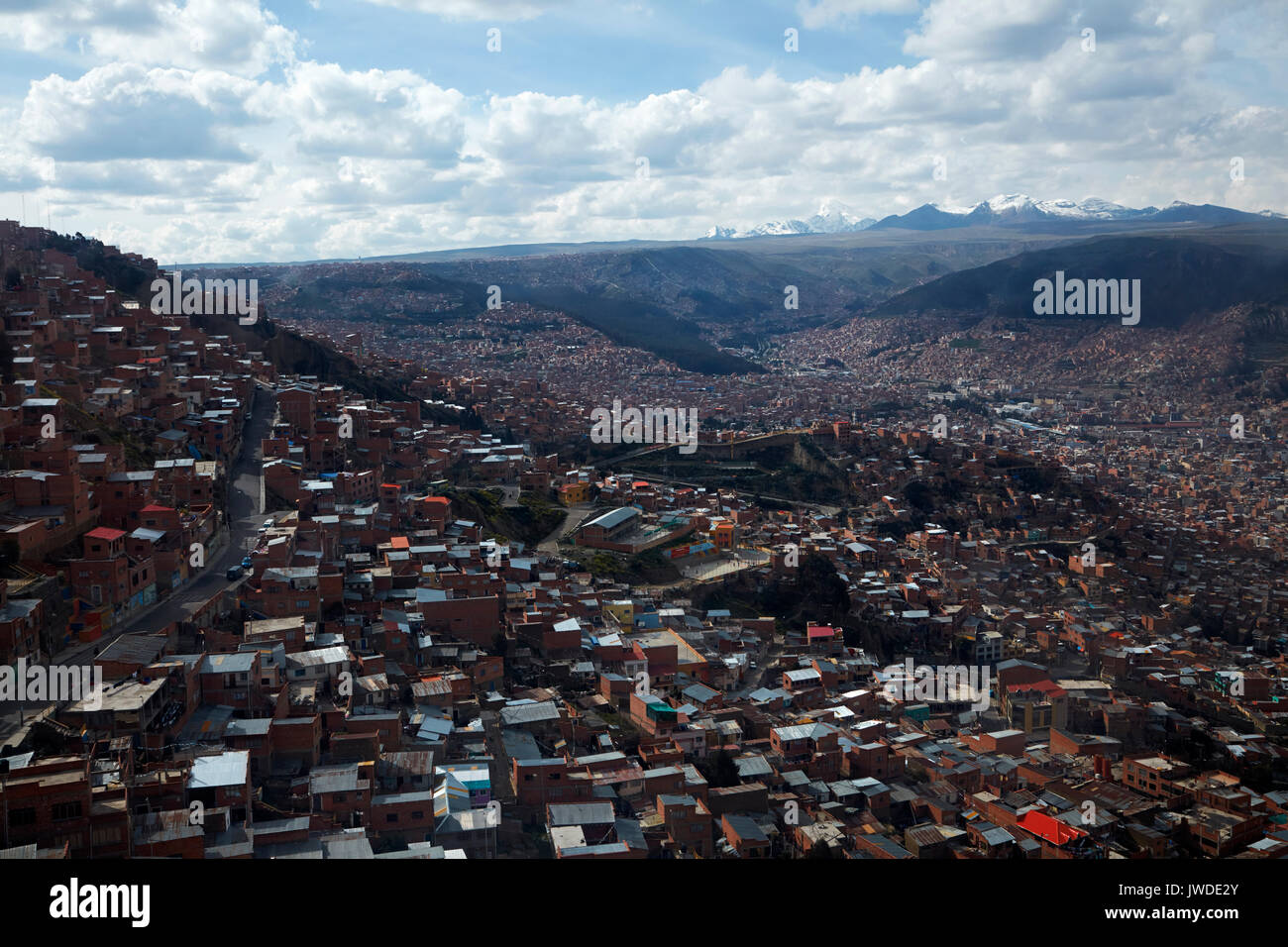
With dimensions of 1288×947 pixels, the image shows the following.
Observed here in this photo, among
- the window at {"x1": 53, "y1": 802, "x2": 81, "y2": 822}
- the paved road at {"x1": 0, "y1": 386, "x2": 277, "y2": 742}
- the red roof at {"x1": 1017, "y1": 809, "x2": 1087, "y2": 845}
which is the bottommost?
the red roof at {"x1": 1017, "y1": 809, "x2": 1087, "y2": 845}

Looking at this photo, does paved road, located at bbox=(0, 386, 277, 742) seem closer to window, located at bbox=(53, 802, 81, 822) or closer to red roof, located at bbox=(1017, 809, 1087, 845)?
window, located at bbox=(53, 802, 81, 822)

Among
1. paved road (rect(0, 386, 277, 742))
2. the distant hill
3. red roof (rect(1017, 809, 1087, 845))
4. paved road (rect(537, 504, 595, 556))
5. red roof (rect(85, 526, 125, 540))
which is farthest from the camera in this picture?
the distant hill

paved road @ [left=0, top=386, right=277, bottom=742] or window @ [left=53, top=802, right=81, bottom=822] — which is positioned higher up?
paved road @ [left=0, top=386, right=277, bottom=742]

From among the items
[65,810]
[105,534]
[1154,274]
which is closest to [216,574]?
[105,534]

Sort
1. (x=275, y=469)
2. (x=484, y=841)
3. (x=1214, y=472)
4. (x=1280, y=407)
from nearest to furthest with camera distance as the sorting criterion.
Result: (x=484, y=841), (x=275, y=469), (x=1214, y=472), (x=1280, y=407)

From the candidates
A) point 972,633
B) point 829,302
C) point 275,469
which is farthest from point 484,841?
point 829,302

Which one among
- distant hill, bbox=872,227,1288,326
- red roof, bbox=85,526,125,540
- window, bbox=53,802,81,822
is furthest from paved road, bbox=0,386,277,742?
distant hill, bbox=872,227,1288,326
